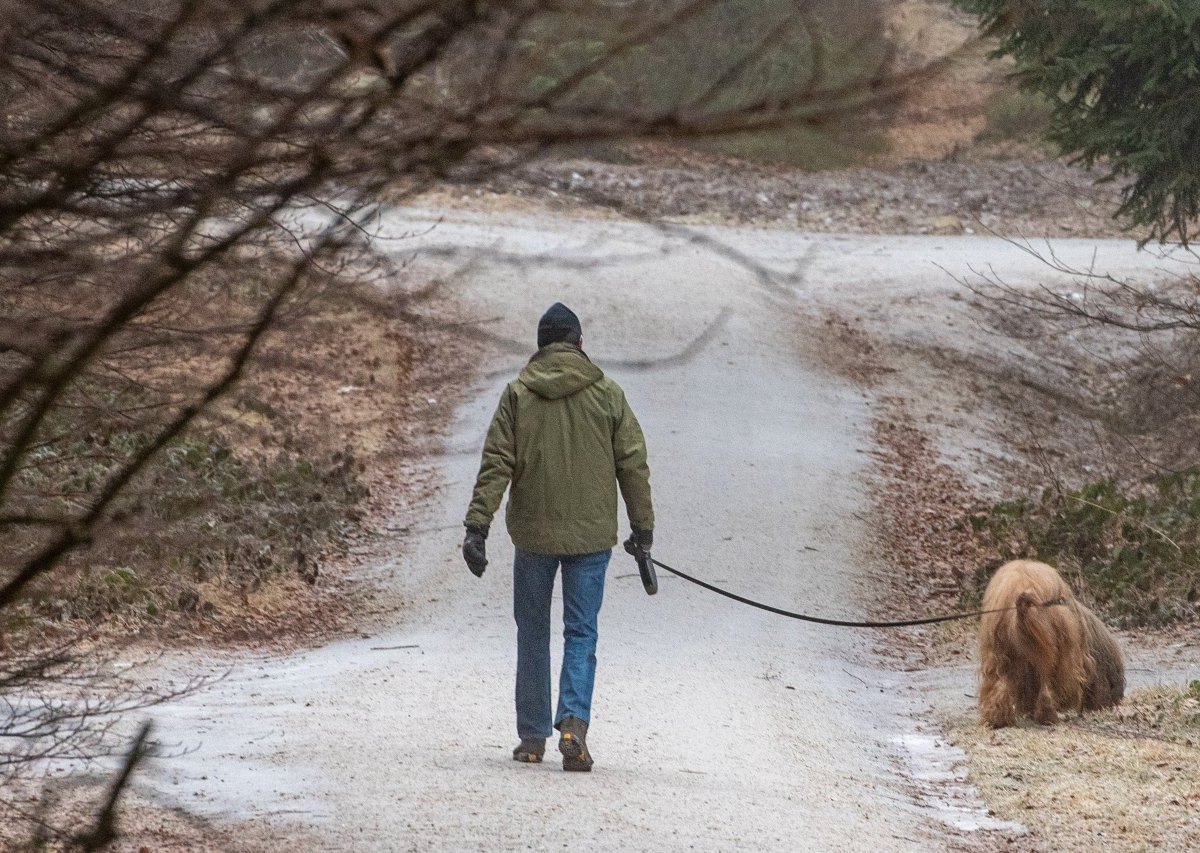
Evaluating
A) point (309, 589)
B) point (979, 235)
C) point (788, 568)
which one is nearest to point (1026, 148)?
point (979, 235)

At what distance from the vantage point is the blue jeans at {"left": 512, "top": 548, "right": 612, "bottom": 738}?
7.35m

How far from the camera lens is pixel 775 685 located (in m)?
10.3

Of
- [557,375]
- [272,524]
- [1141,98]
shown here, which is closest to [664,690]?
[557,375]

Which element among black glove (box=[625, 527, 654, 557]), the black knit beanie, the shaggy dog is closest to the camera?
the black knit beanie

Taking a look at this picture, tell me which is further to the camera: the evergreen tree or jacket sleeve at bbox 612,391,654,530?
the evergreen tree

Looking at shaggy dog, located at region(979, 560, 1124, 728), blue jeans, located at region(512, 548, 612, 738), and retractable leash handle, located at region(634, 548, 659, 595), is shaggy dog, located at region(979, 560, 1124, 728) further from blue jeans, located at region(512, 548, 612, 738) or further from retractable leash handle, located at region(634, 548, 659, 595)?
blue jeans, located at region(512, 548, 612, 738)

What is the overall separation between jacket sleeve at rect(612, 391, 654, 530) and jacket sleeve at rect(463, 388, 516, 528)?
0.48m

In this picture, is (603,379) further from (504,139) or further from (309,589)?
(309,589)

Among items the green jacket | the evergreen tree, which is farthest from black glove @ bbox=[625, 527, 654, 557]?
the evergreen tree

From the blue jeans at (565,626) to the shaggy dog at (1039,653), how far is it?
2490 millimetres

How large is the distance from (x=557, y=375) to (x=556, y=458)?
37 centimetres

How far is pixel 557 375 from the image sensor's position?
736 cm

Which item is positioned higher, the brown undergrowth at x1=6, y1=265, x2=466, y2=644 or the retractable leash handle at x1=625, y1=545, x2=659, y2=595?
the retractable leash handle at x1=625, y1=545, x2=659, y2=595

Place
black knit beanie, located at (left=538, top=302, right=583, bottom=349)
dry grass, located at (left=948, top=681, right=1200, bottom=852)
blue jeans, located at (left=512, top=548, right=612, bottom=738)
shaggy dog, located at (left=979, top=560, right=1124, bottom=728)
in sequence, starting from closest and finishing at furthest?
Answer: 1. dry grass, located at (left=948, top=681, right=1200, bottom=852)
2. blue jeans, located at (left=512, top=548, right=612, bottom=738)
3. black knit beanie, located at (left=538, top=302, right=583, bottom=349)
4. shaggy dog, located at (left=979, top=560, right=1124, bottom=728)
